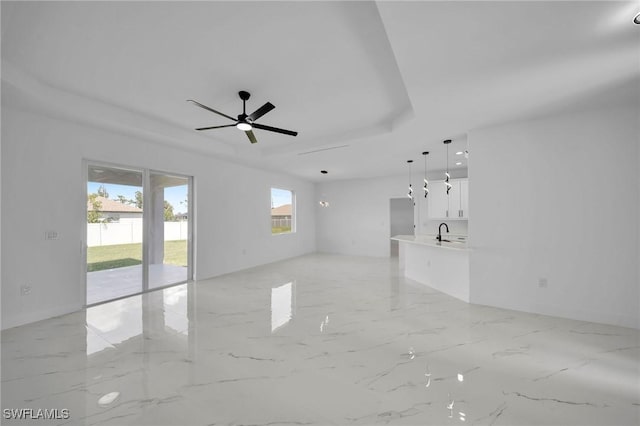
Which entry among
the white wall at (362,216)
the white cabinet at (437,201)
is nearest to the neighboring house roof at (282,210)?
the white wall at (362,216)

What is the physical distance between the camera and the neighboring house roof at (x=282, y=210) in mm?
7748

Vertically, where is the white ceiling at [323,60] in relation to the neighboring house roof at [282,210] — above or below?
above

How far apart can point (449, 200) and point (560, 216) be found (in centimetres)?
340

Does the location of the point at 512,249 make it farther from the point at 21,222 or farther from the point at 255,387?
the point at 21,222

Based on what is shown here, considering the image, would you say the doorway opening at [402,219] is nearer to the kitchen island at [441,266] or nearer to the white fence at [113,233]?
the kitchen island at [441,266]

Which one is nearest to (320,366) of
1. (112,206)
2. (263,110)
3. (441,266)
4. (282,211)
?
(263,110)

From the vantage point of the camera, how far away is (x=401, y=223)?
10242 millimetres

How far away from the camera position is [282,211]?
816 centimetres

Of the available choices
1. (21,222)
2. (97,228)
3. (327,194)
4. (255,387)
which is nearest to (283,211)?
(327,194)

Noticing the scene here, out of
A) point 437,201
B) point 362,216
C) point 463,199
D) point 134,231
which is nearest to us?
point 134,231

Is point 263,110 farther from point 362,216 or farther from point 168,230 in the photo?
point 362,216

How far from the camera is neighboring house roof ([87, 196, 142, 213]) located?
13.1 ft

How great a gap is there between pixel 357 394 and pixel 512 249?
3.11 m

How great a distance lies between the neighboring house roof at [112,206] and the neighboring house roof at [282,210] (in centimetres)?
377
